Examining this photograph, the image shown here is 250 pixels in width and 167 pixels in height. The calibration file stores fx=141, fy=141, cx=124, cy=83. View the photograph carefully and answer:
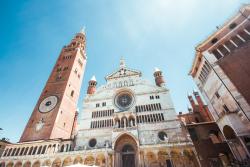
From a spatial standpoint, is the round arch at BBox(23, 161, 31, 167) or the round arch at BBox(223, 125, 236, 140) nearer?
the round arch at BBox(223, 125, 236, 140)

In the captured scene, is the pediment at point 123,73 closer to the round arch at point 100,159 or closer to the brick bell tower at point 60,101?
the brick bell tower at point 60,101

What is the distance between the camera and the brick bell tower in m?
25.1

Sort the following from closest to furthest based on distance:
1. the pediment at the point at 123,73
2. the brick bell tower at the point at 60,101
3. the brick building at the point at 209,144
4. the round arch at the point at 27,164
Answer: the brick building at the point at 209,144
the round arch at the point at 27,164
the brick bell tower at the point at 60,101
the pediment at the point at 123,73

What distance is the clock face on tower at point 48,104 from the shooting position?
27.7 meters

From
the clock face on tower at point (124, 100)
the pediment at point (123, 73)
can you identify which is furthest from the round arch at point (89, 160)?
the pediment at point (123, 73)

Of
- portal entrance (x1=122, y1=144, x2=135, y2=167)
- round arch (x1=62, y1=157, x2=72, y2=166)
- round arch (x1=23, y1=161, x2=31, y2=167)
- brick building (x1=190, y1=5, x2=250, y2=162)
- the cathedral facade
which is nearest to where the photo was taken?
brick building (x1=190, y1=5, x2=250, y2=162)

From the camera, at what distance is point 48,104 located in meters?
28.5

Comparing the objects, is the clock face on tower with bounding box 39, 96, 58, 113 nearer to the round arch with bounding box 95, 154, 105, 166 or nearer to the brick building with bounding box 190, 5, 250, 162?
the round arch with bounding box 95, 154, 105, 166

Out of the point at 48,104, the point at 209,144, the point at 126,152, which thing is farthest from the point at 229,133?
the point at 48,104

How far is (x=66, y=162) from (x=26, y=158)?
6484 mm

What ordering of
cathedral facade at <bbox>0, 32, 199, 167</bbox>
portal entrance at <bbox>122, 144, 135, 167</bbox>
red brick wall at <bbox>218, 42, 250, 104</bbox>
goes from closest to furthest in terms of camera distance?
red brick wall at <bbox>218, 42, 250, 104</bbox>
cathedral facade at <bbox>0, 32, 199, 167</bbox>
portal entrance at <bbox>122, 144, 135, 167</bbox>

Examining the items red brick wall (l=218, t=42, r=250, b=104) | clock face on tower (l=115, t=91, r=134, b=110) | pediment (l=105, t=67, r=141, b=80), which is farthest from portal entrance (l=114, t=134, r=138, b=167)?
red brick wall (l=218, t=42, r=250, b=104)

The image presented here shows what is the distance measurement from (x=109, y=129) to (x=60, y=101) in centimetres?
1166

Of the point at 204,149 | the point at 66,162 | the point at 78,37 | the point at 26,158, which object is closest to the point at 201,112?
the point at 204,149
